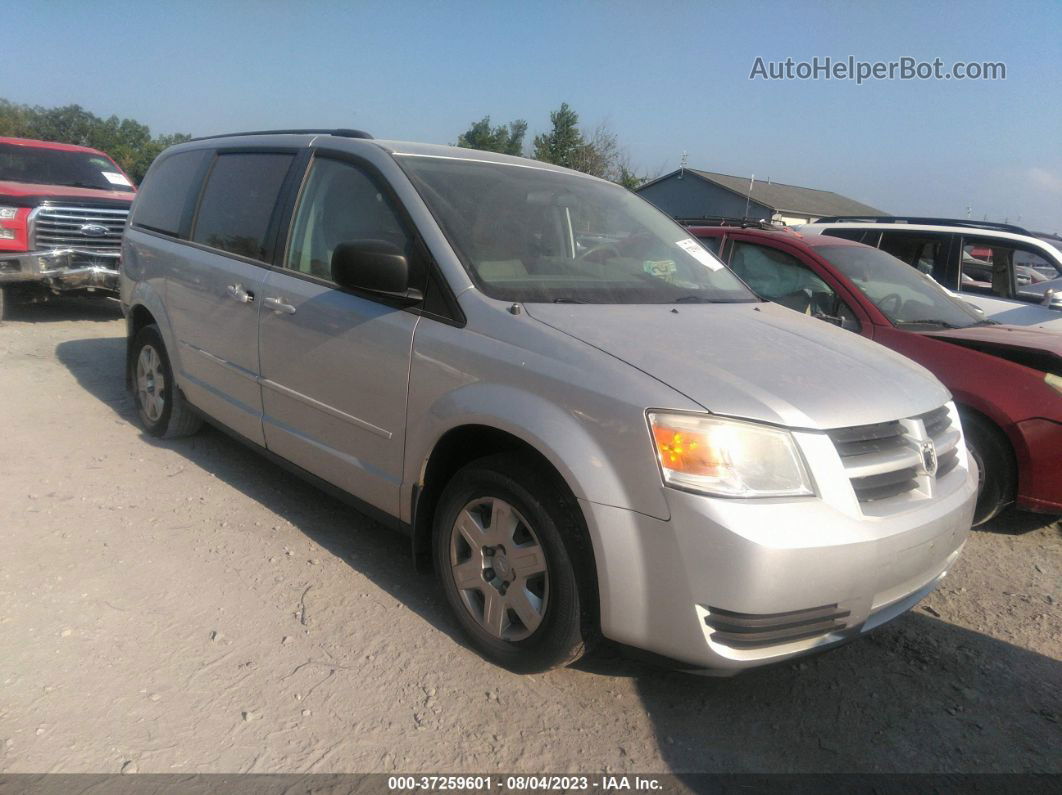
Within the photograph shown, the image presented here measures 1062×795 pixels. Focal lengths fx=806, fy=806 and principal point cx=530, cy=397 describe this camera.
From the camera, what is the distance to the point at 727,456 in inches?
91.9

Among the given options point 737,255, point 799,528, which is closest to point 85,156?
point 737,255

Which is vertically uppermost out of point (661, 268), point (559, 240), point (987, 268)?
point (559, 240)

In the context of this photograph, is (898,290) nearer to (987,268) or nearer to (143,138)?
(987,268)

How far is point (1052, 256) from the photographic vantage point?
23.5 feet

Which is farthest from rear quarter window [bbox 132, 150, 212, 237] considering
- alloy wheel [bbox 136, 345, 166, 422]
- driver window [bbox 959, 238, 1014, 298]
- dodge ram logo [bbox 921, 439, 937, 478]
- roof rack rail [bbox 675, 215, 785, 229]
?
driver window [bbox 959, 238, 1014, 298]

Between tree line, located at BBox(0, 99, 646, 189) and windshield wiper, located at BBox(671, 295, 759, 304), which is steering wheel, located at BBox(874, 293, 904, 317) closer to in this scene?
windshield wiper, located at BBox(671, 295, 759, 304)

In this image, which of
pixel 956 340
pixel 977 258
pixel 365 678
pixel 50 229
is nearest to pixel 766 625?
pixel 365 678

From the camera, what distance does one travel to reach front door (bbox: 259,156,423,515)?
10.5 ft

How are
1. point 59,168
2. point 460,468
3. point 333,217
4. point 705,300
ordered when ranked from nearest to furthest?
point 460,468 → point 705,300 → point 333,217 → point 59,168

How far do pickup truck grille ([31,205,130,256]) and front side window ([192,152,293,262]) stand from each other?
15.9ft

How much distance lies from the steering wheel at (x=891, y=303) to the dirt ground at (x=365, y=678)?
5.03ft

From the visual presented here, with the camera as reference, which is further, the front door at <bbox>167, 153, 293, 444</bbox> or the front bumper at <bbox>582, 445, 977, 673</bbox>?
the front door at <bbox>167, 153, 293, 444</bbox>

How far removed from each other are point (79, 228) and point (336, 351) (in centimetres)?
709

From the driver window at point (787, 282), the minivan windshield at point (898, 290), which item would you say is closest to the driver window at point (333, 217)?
the driver window at point (787, 282)
